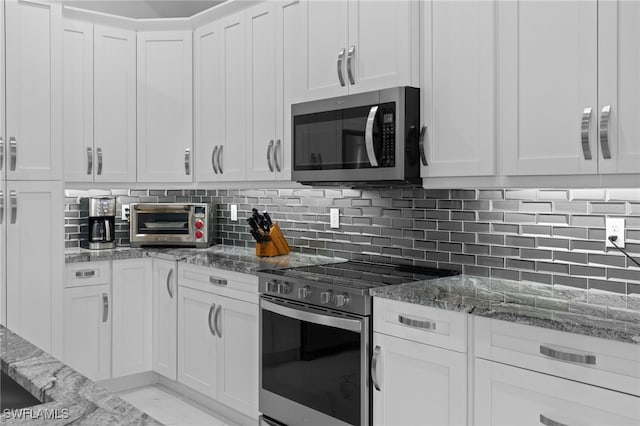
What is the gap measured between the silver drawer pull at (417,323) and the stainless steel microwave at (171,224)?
2220 millimetres

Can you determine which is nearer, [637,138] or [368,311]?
[637,138]

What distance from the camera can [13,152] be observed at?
11.5 ft

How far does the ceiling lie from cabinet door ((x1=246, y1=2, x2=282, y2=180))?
3.44 feet

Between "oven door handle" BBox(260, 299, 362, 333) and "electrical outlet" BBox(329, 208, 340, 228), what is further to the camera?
"electrical outlet" BBox(329, 208, 340, 228)

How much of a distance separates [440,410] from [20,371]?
5.21 ft

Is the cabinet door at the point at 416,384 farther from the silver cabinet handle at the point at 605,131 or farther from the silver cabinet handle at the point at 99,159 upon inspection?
the silver cabinet handle at the point at 99,159

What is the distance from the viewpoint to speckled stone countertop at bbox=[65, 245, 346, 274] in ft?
11.1

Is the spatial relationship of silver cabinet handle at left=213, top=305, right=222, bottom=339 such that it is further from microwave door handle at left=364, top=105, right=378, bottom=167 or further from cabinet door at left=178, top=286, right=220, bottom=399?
microwave door handle at left=364, top=105, right=378, bottom=167

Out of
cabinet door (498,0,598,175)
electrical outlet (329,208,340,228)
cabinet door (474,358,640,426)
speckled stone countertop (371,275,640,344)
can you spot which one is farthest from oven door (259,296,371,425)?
cabinet door (498,0,598,175)

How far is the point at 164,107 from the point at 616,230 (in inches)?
121

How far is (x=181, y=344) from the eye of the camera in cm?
390

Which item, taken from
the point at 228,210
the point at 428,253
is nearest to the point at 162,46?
the point at 228,210

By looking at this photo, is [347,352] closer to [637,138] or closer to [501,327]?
[501,327]

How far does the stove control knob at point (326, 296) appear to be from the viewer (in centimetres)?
269
